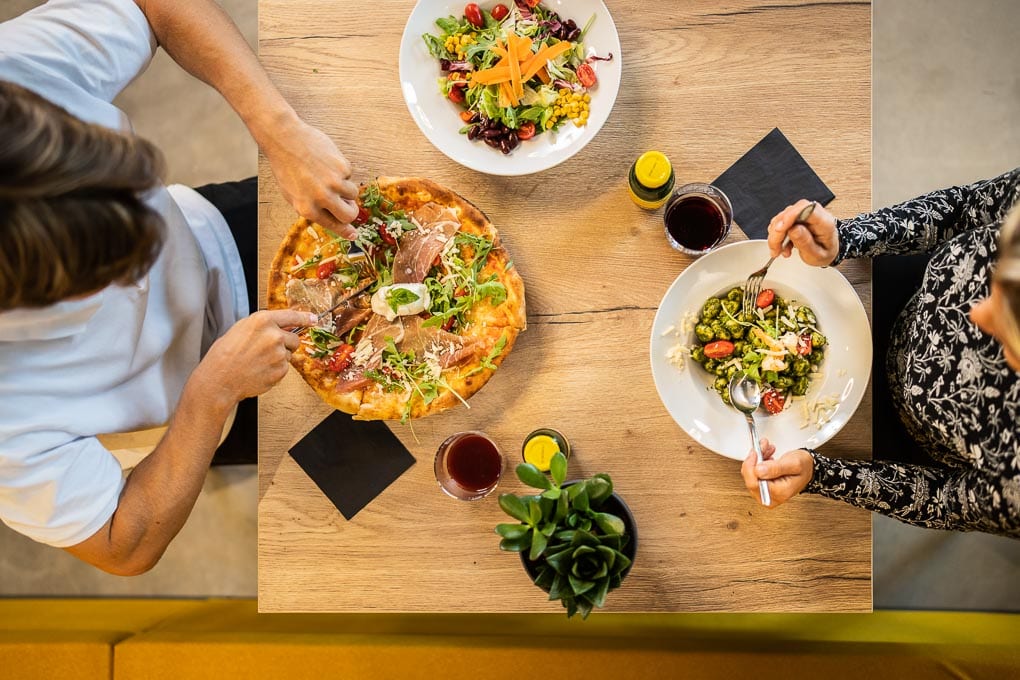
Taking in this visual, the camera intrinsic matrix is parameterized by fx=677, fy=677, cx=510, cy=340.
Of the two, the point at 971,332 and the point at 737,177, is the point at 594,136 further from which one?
the point at 971,332

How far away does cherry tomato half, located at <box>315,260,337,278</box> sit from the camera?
146 centimetres

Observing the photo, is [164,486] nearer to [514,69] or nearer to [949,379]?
[514,69]

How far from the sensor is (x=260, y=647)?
1735 mm

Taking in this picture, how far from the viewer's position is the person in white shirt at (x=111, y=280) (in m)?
1.02

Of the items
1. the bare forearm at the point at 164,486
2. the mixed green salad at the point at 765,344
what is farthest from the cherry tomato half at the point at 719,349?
the bare forearm at the point at 164,486

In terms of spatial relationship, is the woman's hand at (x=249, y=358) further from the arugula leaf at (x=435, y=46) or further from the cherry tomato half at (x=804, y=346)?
the cherry tomato half at (x=804, y=346)

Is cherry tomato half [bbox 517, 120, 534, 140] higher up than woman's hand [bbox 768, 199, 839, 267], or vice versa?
cherry tomato half [bbox 517, 120, 534, 140]

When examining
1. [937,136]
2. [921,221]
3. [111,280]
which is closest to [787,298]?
[921,221]

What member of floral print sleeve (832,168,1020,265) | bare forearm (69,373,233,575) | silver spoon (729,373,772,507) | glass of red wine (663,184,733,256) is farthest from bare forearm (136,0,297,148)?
floral print sleeve (832,168,1020,265)

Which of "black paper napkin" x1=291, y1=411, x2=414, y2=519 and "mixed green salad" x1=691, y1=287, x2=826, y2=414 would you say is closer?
"mixed green salad" x1=691, y1=287, x2=826, y2=414

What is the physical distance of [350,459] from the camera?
153 cm

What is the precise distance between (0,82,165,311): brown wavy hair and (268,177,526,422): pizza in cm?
37

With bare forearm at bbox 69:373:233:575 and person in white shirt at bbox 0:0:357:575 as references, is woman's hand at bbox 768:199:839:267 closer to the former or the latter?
person in white shirt at bbox 0:0:357:575

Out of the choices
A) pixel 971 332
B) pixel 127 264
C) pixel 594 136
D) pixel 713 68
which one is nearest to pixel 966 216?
pixel 971 332
